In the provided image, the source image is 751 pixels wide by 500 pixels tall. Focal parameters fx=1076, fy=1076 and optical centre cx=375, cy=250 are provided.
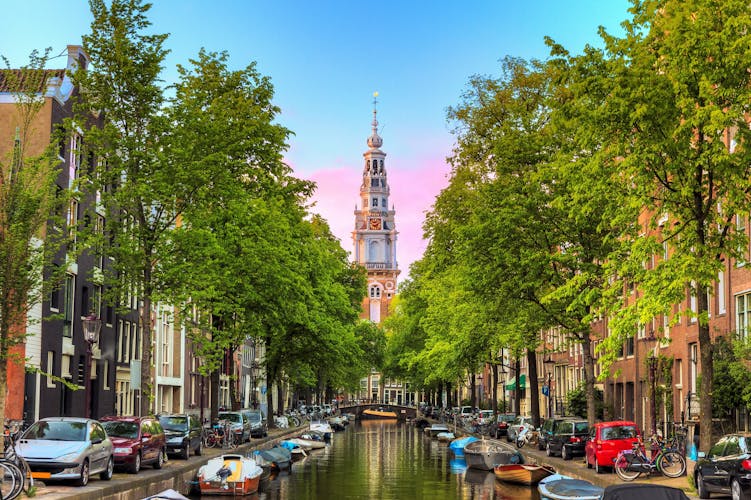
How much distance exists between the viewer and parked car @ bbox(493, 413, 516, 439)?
223 feet

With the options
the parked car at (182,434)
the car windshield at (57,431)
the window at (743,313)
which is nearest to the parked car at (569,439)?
the window at (743,313)

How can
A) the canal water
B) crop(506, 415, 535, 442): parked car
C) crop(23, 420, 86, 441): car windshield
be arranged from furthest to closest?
1. crop(506, 415, 535, 442): parked car
2. the canal water
3. crop(23, 420, 86, 441): car windshield

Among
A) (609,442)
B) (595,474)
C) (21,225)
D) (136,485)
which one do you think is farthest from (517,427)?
(21,225)

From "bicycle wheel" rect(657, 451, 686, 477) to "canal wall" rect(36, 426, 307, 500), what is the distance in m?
14.9

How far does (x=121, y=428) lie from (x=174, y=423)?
9.28 m

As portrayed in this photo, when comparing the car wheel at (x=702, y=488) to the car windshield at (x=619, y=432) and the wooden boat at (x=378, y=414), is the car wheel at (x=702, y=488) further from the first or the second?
the wooden boat at (x=378, y=414)

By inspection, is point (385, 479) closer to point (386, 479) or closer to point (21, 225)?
point (386, 479)

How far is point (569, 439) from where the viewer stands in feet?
148

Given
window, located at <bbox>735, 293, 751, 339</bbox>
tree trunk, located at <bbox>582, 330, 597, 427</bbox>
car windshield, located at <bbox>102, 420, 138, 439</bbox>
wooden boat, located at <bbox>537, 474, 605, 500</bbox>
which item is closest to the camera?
wooden boat, located at <bbox>537, 474, 605, 500</bbox>

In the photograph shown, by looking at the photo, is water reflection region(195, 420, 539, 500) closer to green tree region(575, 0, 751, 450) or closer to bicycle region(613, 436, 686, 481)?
bicycle region(613, 436, 686, 481)

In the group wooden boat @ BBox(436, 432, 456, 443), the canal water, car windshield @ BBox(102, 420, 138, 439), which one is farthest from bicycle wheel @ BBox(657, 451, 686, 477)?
wooden boat @ BBox(436, 432, 456, 443)

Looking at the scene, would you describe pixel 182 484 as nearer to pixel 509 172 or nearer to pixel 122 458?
pixel 122 458

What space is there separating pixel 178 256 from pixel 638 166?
68.4ft

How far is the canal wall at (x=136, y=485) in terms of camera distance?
2589 cm
